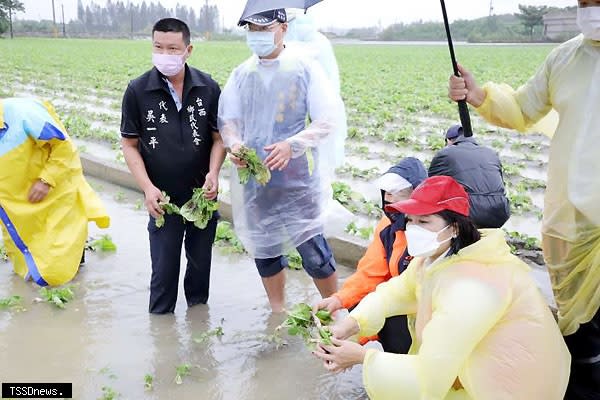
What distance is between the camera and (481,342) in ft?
8.01

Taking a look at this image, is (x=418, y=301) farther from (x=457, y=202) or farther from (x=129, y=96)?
(x=129, y=96)

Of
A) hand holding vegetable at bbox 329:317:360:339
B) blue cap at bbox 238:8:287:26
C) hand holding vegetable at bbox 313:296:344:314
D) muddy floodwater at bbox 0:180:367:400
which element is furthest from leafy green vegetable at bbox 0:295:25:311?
hand holding vegetable at bbox 329:317:360:339

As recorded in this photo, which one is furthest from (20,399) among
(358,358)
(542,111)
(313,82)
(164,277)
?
(542,111)

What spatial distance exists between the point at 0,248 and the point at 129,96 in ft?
7.05

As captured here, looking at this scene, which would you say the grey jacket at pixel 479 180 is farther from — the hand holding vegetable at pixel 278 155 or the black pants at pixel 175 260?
the black pants at pixel 175 260

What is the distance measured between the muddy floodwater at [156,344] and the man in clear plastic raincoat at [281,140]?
0.50 metres

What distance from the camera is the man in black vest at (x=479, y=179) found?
8.95 feet

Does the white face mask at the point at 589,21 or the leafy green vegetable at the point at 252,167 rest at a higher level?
the white face mask at the point at 589,21

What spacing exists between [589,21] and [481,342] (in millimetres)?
1258

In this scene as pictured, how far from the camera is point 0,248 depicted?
17.7ft

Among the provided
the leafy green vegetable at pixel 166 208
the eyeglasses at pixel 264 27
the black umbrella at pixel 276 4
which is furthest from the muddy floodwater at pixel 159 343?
the black umbrella at pixel 276 4

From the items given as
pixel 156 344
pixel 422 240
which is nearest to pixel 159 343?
pixel 156 344

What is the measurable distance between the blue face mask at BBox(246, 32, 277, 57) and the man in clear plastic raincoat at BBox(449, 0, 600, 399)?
1.07 metres

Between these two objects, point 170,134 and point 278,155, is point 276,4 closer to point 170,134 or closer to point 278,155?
point 278,155
